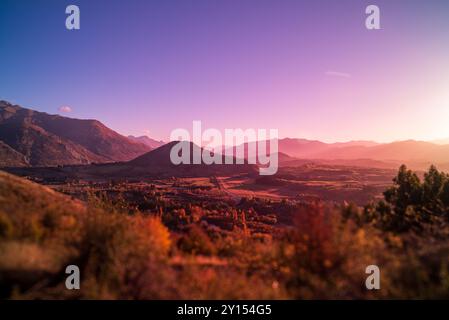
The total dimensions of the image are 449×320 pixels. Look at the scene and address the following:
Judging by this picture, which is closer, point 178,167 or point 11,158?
point 178,167

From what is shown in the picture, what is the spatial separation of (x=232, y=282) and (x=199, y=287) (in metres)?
0.71

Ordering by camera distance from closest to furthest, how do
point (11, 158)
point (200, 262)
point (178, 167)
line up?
point (200, 262)
point (178, 167)
point (11, 158)

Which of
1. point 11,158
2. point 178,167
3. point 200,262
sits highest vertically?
point 11,158

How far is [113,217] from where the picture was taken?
8.27 meters

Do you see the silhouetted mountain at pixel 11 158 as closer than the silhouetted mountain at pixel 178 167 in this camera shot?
No

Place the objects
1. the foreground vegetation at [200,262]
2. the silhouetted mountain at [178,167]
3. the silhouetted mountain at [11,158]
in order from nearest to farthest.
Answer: the foreground vegetation at [200,262], the silhouetted mountain at [178,167], the silhouetted mountain at [11,158]

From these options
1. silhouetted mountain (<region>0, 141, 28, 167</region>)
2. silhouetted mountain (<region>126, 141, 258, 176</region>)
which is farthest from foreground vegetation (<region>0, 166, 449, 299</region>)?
silhouetted mountain (<region>0, 141, 28, 167</region>)

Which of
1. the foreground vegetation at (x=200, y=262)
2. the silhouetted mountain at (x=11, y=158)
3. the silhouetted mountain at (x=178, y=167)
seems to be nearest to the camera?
the foreground vegetation at (x=200, y=262)

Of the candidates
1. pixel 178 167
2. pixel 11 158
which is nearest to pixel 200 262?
pixel 178 167

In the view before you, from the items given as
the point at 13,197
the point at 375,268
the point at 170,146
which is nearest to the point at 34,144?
the point at 170,146

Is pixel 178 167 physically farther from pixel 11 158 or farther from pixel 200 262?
pixel 200 262

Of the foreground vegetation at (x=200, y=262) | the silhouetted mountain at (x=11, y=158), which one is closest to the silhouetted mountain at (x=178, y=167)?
the silhouetted mountain at (x=11, y=158)

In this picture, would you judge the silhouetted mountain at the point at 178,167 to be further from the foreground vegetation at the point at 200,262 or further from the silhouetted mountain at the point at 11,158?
the foreground vegetation at the point at 200,262
